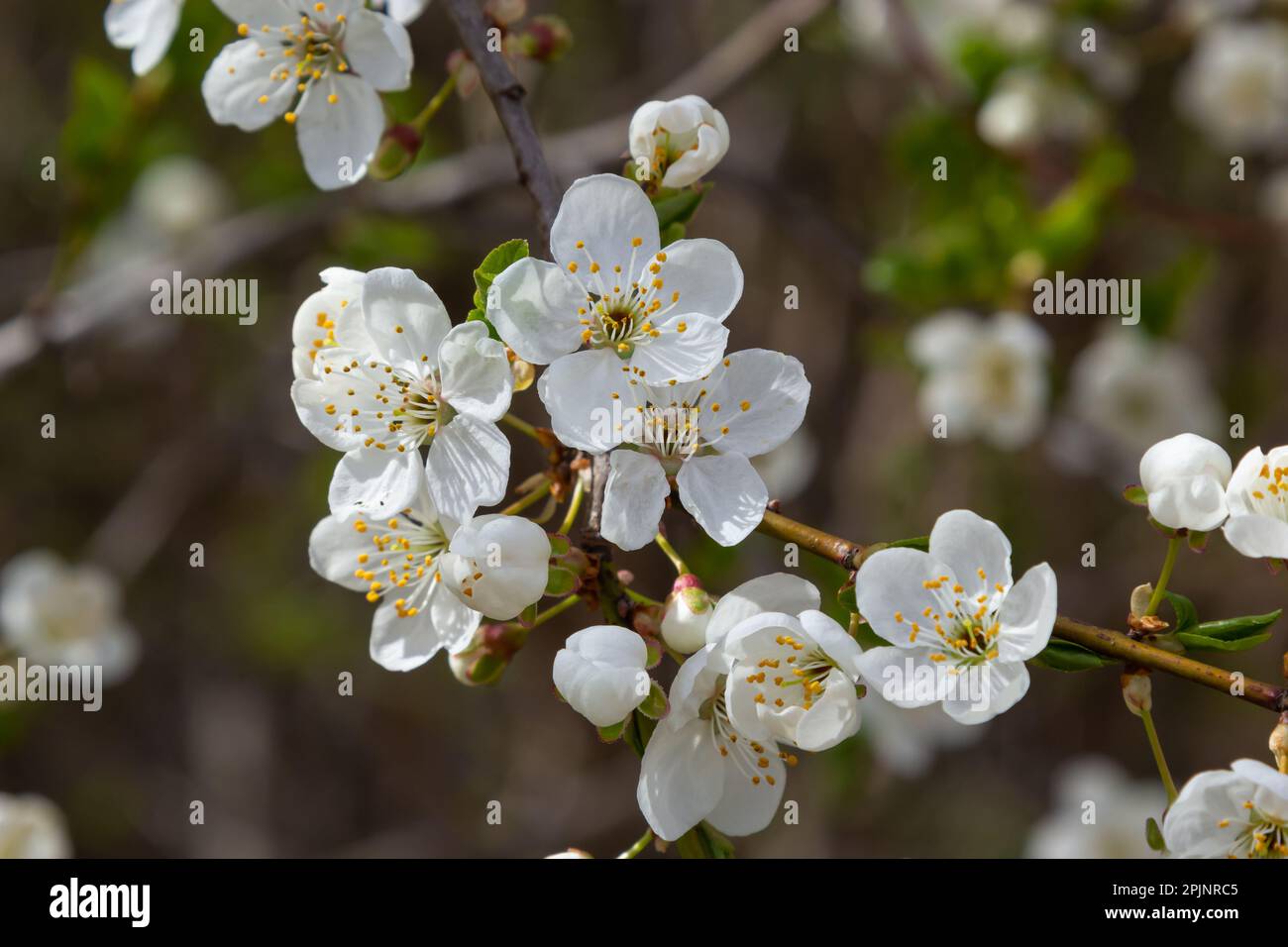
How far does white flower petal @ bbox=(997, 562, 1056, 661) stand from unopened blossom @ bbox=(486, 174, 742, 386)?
375 mm

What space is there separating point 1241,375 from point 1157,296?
0.93 metres

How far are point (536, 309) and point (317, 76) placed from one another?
60 cm

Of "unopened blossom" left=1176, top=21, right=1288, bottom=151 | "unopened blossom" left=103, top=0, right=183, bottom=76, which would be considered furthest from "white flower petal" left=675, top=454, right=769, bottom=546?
"unopened blossom" left=1176, top=21, right=1288, bottom=151

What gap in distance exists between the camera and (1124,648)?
111 centimetres

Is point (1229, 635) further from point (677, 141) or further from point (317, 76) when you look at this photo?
point (317, 76)

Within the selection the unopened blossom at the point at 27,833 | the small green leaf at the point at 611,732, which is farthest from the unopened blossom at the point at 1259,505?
the unopened blossom at the point at 27,833

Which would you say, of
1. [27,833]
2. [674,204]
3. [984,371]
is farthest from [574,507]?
[984,371]

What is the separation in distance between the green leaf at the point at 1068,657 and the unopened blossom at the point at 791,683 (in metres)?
0.18

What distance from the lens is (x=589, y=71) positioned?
13.0 ft

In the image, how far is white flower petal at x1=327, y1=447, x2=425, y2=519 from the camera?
1188mm

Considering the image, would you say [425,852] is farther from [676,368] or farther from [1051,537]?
[676,368]

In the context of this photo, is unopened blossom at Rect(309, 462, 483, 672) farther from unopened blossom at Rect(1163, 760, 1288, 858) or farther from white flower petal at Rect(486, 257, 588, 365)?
unopened blossom at Rect(1163, 760, 1288, 858)

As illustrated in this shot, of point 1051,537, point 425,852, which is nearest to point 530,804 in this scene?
point 425,852
